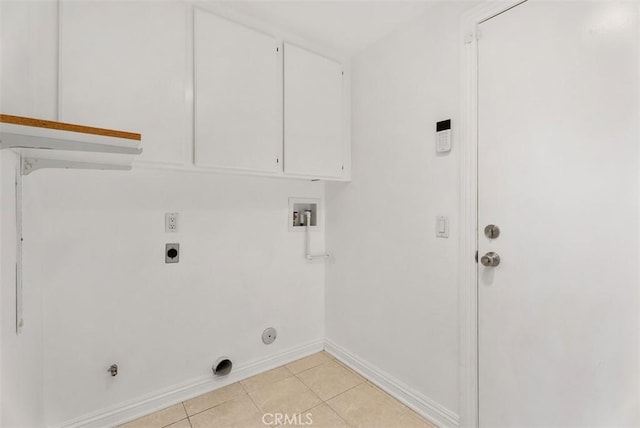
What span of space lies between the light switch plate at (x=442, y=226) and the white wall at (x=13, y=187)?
1756 mm

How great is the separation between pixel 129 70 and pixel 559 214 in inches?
80.1

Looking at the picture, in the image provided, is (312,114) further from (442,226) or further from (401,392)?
(401,392)

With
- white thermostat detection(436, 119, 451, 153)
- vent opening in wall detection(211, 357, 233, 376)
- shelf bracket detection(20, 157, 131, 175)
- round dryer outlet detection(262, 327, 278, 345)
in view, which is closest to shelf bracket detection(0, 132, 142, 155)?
shelf bracket detection(20, 157, 131, 175)

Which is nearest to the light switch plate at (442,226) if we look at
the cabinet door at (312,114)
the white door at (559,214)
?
the white door at (559,214)

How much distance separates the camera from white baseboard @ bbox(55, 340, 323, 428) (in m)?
1.51

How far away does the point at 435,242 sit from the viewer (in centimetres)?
164

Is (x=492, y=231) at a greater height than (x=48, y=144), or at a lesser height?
lesser

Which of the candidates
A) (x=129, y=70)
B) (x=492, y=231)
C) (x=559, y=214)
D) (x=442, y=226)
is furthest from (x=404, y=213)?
(x=129, y=70)

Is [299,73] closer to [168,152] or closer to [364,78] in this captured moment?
[364,78]

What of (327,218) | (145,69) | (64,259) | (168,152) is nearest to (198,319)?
(64,259)

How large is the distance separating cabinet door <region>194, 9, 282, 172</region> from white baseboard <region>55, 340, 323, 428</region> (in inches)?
53.7

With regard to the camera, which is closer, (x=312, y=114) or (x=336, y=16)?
(x=336, y=16)

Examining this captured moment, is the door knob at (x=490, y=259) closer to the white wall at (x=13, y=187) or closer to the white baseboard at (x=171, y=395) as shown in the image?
the white baseboard at (x=171, y=395)

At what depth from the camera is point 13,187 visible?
94 centimetres
